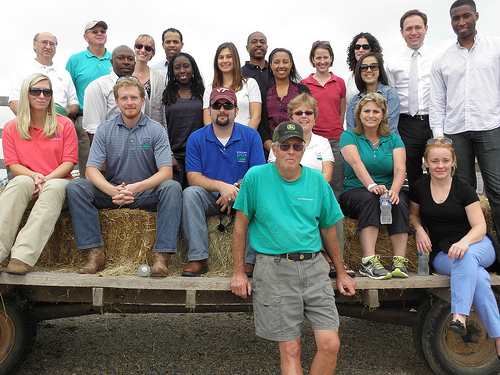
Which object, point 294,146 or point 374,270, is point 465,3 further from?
point 374,270

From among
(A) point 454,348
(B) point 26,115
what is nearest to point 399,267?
(A) point 454,348

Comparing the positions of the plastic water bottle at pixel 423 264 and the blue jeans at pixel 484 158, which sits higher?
the blue jeans at pixel 484 158

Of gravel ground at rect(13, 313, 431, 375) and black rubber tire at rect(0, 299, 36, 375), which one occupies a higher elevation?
black rubber tire at rect(0, 299, 36, 375)

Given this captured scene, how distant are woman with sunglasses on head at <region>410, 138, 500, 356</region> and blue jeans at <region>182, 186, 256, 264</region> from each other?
67.6 inches

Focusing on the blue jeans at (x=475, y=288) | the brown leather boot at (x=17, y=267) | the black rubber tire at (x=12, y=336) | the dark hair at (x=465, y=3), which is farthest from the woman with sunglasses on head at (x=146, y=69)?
the blue jeans at (x=475, y=288)

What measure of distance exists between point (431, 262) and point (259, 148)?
2.01 m

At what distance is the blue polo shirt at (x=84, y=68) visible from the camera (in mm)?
6316

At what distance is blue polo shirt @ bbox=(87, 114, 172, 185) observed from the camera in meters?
4.37

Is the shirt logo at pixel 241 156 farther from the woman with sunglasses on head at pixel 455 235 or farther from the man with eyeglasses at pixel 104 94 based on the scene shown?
the man with eyeglasses at pixel 104 94

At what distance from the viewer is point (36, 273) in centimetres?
366

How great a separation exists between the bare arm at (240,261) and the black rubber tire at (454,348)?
181cm

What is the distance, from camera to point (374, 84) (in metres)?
5.12

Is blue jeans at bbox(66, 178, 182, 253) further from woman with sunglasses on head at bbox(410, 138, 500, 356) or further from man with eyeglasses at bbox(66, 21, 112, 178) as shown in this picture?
man with eyeglasses at bbox(66, 21, 112, 178)

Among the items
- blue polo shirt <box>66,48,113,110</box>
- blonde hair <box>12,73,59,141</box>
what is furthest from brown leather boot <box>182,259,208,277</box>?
blue polo shirt <box>66,48,113,110</box>
